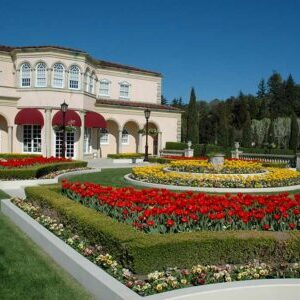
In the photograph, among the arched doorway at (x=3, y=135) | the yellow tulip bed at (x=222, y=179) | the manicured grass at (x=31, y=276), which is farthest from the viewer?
the arched doorway at (x=3, y=135)

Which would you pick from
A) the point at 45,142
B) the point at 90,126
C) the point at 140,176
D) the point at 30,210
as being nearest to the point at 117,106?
the point at 90,126

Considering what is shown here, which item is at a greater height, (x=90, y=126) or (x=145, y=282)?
(x=90, y=126)

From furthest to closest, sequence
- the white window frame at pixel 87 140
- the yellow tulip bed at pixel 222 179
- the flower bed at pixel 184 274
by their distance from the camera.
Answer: the white window frame at pixel 87 140, the yellow tulip bed at pixel 222 179, the flower bed at pixel 184 274

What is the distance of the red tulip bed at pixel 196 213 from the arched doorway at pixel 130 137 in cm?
3337

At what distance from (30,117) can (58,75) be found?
4.21 m

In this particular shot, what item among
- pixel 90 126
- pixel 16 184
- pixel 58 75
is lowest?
pixel 16 184

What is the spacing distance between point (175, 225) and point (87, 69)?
103 feet

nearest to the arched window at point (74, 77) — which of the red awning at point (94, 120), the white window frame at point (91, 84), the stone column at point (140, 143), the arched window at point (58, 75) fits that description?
the arched window at point (58, 75)

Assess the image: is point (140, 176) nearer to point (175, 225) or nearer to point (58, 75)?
point (175, 225)

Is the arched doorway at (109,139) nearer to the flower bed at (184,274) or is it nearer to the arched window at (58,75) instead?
the arched window at (58,75)

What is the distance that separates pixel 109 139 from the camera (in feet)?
139

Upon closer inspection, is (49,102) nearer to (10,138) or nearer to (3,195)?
(10,138)

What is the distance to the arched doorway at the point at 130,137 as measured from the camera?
43.4 meters

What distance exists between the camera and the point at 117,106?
41.0 m
